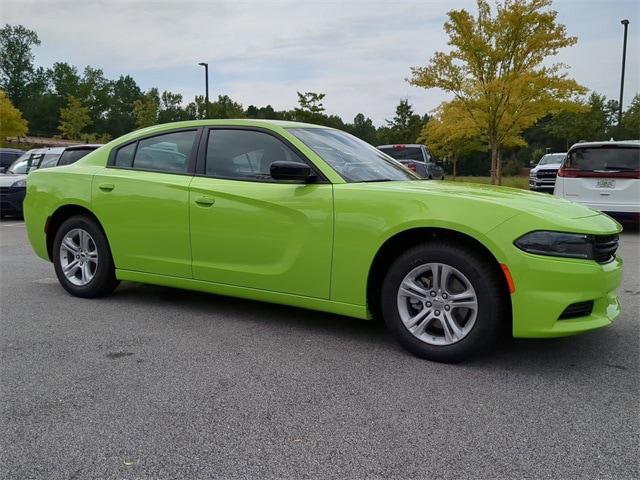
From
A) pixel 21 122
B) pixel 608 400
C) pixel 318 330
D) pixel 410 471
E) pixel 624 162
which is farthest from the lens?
pixel 21 122

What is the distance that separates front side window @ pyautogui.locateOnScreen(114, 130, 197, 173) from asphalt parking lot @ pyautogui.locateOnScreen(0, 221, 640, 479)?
1.25 m

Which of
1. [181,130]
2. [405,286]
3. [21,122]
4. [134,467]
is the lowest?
[134,467]

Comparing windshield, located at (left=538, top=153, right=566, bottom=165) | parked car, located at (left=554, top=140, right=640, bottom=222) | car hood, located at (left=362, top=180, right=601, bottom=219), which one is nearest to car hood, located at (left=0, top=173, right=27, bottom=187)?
parked car, located at (left=554, top=140, right=640, bottom=222)

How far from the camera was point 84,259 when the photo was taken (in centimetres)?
514

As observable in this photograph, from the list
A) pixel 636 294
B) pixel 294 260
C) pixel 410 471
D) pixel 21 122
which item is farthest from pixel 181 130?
pixel 21 122

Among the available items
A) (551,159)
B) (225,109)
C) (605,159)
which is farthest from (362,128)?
(605,159)

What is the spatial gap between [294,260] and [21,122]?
5260cm

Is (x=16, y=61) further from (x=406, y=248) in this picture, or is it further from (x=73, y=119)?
(x=406, y=248)

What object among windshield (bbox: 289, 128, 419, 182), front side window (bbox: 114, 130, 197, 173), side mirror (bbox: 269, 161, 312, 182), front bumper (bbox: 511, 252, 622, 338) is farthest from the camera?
front side window (bbox: 114, 130, 197, 173)

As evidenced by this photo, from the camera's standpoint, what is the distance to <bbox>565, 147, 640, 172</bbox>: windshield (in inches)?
383

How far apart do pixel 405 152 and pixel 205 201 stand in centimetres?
1323

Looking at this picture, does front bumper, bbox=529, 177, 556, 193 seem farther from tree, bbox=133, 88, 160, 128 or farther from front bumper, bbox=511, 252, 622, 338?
tree, bbox=133, 88, 160, 128

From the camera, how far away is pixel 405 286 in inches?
142

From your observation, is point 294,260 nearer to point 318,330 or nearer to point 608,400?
point 318,330
